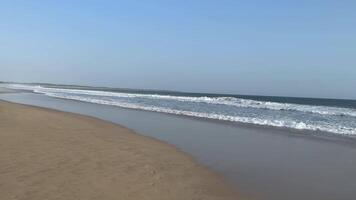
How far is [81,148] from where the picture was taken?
9.81 m

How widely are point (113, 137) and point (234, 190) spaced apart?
640 cm

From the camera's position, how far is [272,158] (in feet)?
32.9

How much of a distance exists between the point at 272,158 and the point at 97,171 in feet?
15.3

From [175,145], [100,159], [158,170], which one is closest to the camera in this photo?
[158,170]

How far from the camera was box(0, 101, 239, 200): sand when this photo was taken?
613 cm

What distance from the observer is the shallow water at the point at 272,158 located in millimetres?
7008

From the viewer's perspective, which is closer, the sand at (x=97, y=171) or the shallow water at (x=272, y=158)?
the sand at (x=97, y=171)

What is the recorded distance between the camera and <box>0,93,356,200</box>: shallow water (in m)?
7.01

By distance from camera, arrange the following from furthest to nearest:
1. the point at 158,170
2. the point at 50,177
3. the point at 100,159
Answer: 1. the point at 100,159
2. the point at 158,170
3. the point at 50,177

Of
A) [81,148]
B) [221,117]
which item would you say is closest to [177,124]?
[221,117]

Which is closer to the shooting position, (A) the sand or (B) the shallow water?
(A) the sand

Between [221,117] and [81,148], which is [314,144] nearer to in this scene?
[81,148]

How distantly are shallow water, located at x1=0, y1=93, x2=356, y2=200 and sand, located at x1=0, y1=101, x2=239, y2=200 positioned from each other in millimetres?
620

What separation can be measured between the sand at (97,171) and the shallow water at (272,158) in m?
0.62
